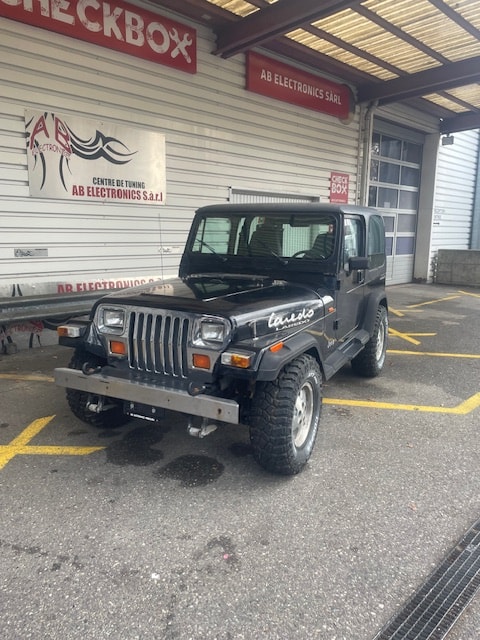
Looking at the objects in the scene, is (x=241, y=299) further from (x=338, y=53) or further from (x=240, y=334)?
(x=338, y=53)

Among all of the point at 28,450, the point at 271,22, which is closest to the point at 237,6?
the point at 271,22

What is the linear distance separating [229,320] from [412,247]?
14.1 meters

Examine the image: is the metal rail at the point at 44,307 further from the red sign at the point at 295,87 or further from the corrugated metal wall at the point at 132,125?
the red sign at the point at 295,87

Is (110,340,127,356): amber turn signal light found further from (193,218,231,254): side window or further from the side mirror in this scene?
the side mirror

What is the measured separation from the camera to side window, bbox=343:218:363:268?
14.0 ft

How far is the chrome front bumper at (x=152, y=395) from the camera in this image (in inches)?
113

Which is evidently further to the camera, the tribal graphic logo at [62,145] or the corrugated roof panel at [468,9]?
the corrugated roof panel at [468,9]

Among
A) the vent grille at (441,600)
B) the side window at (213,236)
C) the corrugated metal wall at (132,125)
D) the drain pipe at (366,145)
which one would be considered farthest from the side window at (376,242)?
the drain pipe at (366,145)

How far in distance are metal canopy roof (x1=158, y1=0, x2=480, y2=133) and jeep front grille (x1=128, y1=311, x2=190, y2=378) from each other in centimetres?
586

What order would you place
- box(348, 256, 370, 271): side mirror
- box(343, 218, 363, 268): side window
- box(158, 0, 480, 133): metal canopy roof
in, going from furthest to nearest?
1. box(158, 0, 480, 133): metal canopy roof
2. box(343, 218, 363, 268): side window
3. box(348, 256, 370, 271): side mirror

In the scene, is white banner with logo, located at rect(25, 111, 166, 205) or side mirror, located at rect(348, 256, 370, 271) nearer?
side mirror, located at rect(348, 256, 370, 271)

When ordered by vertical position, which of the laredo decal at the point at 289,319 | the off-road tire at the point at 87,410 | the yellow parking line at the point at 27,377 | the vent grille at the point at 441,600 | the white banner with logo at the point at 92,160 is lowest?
the vent grille at the point at 441,600

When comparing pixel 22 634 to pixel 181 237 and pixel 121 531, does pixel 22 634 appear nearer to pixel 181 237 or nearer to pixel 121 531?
pixel 121 531

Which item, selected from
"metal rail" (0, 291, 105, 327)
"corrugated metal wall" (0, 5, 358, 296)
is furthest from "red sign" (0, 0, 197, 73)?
"metal rail" (0, 291, 105, 327)
